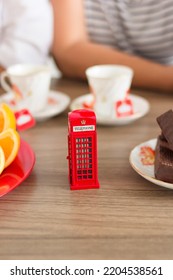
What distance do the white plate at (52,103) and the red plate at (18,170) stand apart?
0.20 meters

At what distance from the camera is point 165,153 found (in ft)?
2.65

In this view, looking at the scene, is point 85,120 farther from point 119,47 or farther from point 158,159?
point 119,47

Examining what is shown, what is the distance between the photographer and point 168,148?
81 centimetres

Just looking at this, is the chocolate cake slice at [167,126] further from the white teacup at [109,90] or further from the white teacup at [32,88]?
the white teacup at [32,88]

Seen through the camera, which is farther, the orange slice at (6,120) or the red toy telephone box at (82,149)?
the orange slice at (6,120)

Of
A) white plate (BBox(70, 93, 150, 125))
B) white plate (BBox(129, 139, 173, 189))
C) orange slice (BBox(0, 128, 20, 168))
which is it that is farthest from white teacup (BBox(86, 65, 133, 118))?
orange slice (BBox(0, 128, 20, 168))

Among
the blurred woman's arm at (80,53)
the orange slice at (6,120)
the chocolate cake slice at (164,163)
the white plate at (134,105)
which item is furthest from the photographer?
the blurred woman's arm at (80,53)

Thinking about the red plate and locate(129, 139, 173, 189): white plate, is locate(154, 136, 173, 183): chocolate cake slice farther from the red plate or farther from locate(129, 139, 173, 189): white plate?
the red plate

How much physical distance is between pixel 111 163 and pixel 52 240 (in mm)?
269

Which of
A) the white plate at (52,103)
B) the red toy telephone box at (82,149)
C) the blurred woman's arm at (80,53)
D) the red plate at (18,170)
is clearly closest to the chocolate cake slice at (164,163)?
the red toy telephone box at (82,149)

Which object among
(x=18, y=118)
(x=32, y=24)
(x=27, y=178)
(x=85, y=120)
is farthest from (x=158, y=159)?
(x=32, y=24)

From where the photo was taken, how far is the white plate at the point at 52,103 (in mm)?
1130

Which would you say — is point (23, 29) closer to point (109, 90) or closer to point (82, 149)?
point (109, 90)

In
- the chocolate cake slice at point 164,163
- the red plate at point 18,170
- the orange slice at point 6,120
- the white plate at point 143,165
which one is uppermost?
the orange slice at point 6,120
